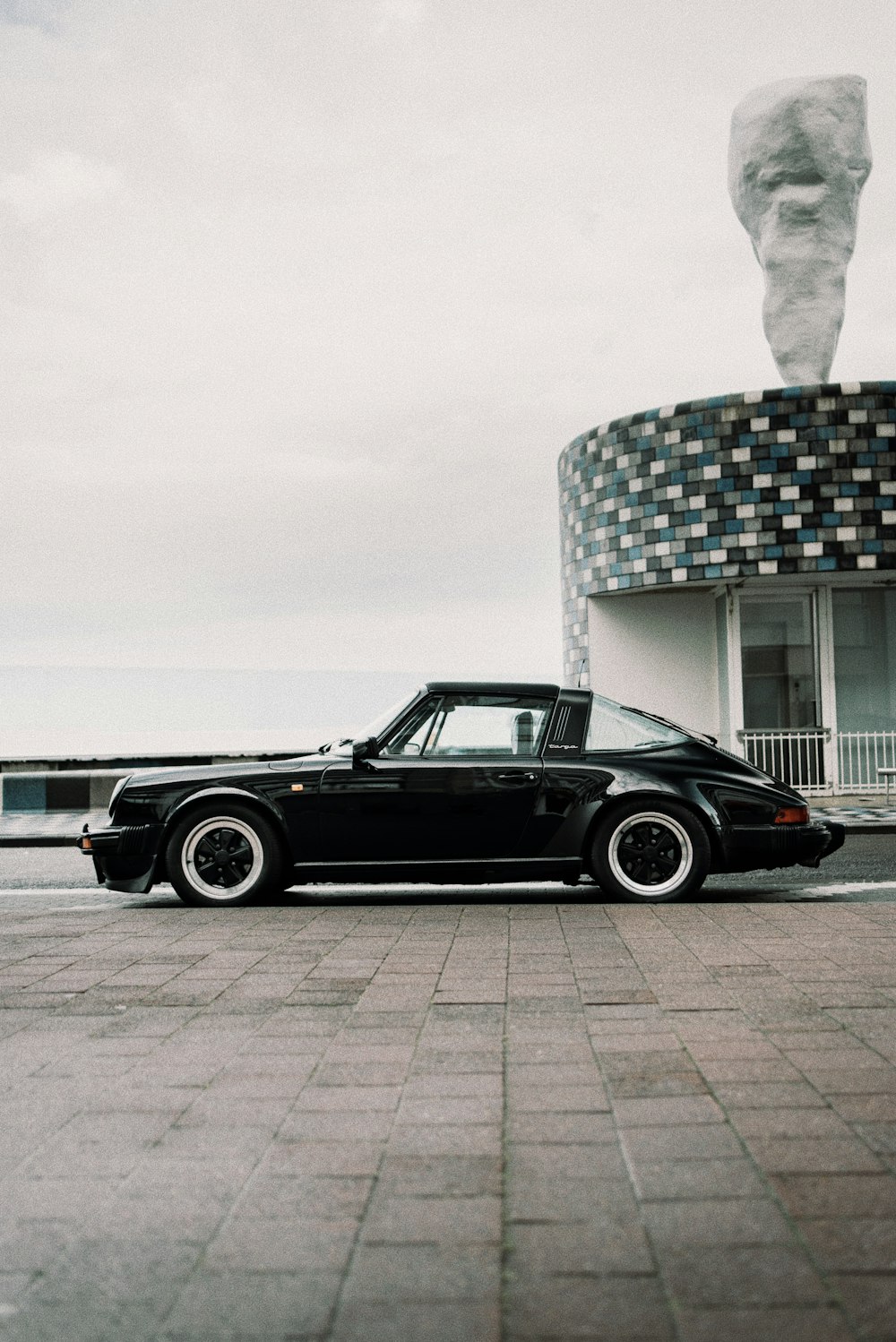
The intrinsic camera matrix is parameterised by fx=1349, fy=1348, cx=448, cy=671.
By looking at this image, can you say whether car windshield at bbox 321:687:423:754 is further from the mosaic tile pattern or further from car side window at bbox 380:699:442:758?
the mosaic tile pattern

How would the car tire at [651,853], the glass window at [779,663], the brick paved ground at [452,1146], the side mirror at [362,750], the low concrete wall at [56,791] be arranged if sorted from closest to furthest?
the brick paved ground at [452,1146]
the car tire at [651,853]
the side mirror at [362,750]
the low concrete wall at [56,791]
the glass window at [779,663]

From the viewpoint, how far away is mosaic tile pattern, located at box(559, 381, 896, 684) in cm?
1697

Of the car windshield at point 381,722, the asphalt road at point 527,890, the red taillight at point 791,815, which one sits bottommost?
the asphalt road at point 527,890

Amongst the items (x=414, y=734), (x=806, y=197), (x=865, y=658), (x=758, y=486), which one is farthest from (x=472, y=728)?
(x=806, y=197)

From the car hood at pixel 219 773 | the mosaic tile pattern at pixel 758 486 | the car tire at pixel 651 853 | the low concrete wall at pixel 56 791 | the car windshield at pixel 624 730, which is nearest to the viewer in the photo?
the car tire at pixel 651 853

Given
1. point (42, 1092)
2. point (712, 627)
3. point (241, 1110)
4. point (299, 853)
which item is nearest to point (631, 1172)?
point (241, 1110)

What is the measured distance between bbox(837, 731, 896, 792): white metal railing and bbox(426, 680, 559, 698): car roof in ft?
35.5

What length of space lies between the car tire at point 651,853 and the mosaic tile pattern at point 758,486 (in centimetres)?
1002

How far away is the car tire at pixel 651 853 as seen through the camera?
7.70m

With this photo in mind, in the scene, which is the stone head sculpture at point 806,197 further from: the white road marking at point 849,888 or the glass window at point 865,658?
the white road marking at point 849,888

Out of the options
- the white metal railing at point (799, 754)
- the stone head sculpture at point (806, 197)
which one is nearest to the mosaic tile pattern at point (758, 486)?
the stone head sculpture at point (806, 197)

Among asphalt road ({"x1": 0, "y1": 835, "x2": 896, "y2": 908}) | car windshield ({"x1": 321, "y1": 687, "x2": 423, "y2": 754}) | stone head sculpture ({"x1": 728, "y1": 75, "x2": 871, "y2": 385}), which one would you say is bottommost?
asphalt road ({"x1": 0, "y1": 835, "x2": 896, "y2": 908})

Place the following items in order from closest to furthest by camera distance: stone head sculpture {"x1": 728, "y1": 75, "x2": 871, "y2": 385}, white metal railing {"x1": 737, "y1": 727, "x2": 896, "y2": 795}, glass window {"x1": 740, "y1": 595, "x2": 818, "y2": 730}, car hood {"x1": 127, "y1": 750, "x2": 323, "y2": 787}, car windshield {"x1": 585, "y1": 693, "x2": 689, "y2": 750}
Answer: car hood {"x1": 127, "y1": 750, "x2": 323, "y2": 787}
car windshield {"x1": 585, "y1": 693, "x2": 689, "y2": 750}
white metal railing {"x1": 737, "y1": 727, "x2": 896, "y2": 795}
glass window {"x1": 740, "y1": 595, "x2": 818, "y2": 730}
stone head sculpture {"x1": 728, "y1": 75, "x2": 871, "y2": 385}

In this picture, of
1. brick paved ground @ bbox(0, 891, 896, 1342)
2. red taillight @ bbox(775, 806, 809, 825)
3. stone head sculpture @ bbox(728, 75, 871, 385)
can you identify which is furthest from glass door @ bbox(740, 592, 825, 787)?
brick paved ground @ bbox(0, 891, 896, 1342)
